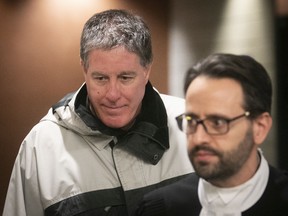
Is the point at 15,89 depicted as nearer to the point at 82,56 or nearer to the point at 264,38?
the point at 82,56

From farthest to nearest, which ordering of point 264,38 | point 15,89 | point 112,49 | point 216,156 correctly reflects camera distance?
point 15,89, point 112,49, point 264,38, point 216,156

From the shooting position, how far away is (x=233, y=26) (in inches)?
42.0

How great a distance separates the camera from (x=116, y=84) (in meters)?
1.14

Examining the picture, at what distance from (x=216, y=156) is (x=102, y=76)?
447 mm

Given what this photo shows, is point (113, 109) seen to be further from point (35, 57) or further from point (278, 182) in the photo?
point (35, 57)

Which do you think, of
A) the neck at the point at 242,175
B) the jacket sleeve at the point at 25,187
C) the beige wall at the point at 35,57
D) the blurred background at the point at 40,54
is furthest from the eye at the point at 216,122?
the beige wall at the point at 35,57

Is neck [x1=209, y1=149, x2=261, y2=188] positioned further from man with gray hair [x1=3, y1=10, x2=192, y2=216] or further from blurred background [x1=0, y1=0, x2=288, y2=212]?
blurred background [x1=0, y1=0, x2=288, y2=212]

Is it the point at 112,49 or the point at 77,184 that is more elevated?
the point at 112,49

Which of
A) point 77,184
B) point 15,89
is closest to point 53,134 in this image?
point 77,184

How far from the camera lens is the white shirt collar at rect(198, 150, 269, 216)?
0.85 metres

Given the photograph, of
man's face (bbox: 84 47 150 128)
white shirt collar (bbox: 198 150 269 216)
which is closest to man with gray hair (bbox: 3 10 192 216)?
man's face (bbox: 84 47 150 128)

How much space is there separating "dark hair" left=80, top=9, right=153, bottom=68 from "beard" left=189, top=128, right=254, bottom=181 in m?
0.42

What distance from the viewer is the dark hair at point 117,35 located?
3.69 ft

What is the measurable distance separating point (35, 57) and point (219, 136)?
3.46 ft
